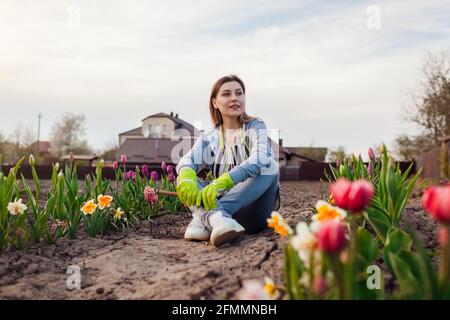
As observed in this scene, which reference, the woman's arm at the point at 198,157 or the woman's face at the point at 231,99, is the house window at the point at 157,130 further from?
the woman's face at the point at 231,99

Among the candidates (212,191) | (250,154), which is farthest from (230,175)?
(250,154)

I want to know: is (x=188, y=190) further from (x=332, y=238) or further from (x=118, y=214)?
Result: (x=332, y=238)

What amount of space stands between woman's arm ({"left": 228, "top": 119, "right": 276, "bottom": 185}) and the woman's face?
14 centimetres

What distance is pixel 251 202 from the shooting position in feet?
8.54

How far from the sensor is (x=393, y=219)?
204 centimetres

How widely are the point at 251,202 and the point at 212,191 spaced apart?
1.14ft

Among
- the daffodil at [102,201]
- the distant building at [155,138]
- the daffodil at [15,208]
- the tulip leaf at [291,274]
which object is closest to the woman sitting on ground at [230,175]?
the daffodil at [102,201]

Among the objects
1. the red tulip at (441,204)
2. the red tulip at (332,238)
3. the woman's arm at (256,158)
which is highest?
the woman's arm at (256,158)

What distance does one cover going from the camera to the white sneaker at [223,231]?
227 centimetres

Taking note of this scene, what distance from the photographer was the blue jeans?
2525 mm

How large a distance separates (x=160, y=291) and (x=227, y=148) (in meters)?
1.40

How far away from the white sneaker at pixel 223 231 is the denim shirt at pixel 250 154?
243 millimetres

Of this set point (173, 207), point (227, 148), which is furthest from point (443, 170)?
point (227, 148)
